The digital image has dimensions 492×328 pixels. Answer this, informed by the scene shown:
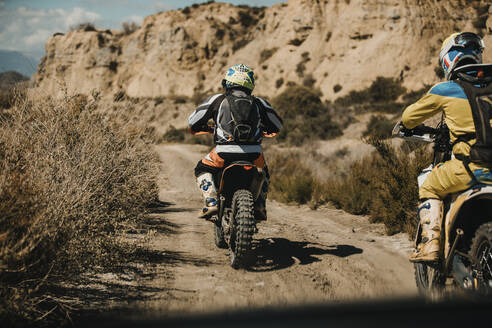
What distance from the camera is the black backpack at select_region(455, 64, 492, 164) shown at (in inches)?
113

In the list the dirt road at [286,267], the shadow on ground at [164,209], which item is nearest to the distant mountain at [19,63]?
the dirt road at [286,267]

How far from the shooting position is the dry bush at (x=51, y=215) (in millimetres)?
2936

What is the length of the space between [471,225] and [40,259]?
3.02 metres

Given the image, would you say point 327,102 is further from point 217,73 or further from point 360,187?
point 360,187

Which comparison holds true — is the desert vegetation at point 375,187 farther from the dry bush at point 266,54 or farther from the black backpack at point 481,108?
the dry bush at point 266,54

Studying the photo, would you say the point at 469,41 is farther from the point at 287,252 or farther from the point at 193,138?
the point at 193,138

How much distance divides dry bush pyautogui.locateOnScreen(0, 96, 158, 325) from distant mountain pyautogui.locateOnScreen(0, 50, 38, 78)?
1.97 ft

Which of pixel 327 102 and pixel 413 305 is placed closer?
pixel 413 305

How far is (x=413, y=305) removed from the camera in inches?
72.9

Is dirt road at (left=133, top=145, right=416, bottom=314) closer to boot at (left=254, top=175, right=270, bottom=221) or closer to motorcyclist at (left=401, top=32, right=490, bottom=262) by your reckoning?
boot at (left=254, top=175, right=270, bottom=221)

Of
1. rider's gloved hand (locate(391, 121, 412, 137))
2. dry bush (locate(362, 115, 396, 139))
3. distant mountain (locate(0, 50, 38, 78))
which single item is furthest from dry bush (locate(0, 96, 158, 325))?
dry bush (locate(362, 115, 396, 139))

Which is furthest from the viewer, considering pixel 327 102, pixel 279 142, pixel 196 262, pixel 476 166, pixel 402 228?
pixel 327 102

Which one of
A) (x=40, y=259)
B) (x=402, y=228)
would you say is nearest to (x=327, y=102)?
(x=402, y=228)

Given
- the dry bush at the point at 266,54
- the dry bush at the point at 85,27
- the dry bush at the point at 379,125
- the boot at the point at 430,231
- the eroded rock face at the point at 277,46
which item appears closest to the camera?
the boot at the point at 430,231
